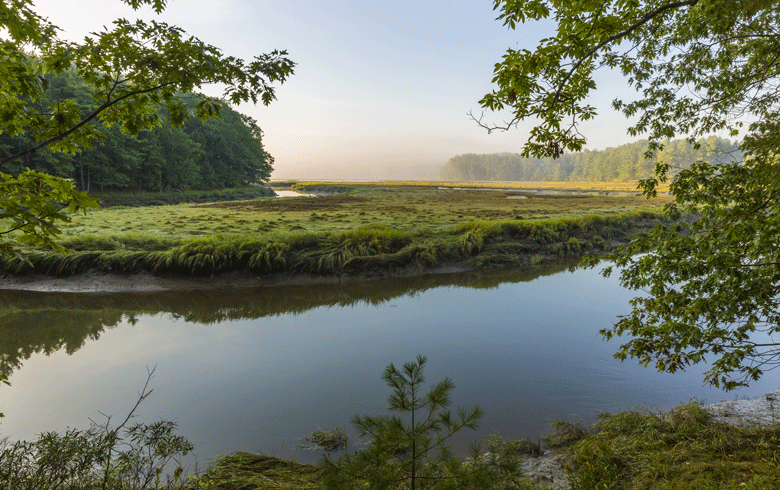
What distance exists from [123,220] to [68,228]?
3.90 meters

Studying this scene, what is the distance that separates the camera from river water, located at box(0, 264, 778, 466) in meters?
4.87

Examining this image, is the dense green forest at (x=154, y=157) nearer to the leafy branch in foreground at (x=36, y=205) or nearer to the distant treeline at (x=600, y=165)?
the leafy branch in foreground at (x=36, y=205)

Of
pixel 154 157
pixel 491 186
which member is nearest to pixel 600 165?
pixel 491 186

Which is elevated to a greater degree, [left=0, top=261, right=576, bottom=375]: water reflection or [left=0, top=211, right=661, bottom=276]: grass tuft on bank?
[left=0, top=211, right=661, bottom=276]: grass tuft on bank

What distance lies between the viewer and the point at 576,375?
5.99 meters

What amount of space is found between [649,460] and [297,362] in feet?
17.9

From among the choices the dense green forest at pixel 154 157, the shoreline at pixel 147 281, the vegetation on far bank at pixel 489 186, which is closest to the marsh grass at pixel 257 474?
the shoreline at pixel 147 281

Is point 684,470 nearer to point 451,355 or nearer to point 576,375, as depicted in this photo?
point 576,375

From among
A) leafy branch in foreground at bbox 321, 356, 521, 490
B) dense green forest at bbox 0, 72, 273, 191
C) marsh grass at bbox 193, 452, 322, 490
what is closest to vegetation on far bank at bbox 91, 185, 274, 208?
dense green forest at bbox 0, 72, 273, 191

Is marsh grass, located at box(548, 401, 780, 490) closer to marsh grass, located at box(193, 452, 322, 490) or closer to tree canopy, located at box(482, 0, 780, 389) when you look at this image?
tree canopy, located at box(482, 0, 780, 389)

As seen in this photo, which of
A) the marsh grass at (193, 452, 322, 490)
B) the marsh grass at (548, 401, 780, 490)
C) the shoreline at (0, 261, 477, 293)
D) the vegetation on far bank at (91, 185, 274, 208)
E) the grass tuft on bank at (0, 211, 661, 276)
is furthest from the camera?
the vegetation on far bank at (91, 185, 274, 208)

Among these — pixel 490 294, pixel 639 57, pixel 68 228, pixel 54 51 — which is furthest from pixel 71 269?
pixel 639 57

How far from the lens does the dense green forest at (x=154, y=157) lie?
3052 centimetres

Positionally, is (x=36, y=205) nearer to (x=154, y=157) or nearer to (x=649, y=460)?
(x=649, y=460)
